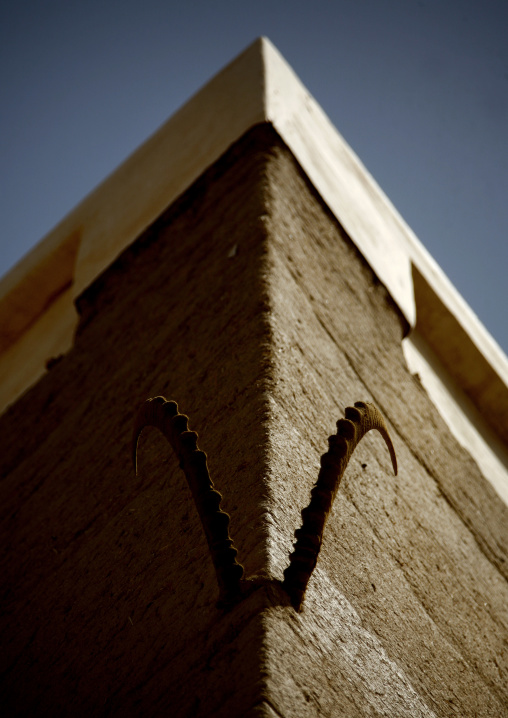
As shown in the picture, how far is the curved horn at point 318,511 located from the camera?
1624mm

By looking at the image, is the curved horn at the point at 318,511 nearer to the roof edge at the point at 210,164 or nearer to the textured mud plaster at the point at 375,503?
the textured mud plaster at the point at 375,503

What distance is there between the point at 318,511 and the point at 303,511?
29 millimetres

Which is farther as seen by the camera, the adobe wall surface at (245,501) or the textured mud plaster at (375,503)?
the textured mud plaster at (375,503)

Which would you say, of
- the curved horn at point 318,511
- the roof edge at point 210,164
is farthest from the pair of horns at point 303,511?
the roof edge at point 210,164

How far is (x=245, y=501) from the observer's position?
6.16 ft

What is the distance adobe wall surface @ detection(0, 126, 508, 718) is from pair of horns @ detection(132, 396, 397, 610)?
5 cm

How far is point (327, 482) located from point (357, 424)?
142 millimetres

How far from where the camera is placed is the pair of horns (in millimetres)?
1587

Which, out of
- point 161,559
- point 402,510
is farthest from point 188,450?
point 402,510

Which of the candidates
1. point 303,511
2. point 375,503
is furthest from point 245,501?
point 375,503

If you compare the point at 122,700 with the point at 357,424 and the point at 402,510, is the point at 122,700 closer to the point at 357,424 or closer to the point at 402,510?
the point at 357,424

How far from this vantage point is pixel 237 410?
2.21m

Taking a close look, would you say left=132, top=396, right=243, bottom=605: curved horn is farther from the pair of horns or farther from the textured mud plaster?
the textured mud plaster

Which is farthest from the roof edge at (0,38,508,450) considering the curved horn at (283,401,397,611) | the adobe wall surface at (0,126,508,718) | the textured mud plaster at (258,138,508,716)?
the curved horn at (283,401,397,611)
